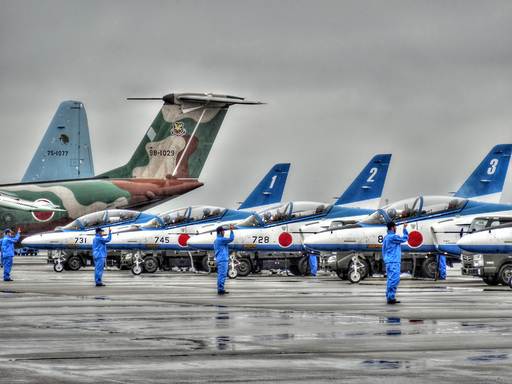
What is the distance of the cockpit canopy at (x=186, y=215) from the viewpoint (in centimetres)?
3534

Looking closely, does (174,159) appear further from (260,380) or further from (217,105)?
(260,380)

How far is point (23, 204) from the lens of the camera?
46.2 m

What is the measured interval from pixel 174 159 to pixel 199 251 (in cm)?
1563

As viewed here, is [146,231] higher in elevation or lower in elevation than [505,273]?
higher

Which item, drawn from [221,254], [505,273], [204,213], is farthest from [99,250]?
[505,273]

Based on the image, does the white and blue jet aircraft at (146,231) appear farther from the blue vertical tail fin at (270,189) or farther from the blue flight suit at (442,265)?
the blue flight suit at (442,265)

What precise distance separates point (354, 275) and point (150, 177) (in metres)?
23.8

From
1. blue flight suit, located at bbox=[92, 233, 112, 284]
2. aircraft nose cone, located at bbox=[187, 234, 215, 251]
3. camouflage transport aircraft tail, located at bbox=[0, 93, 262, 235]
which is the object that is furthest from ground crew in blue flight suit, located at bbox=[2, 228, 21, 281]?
camouflage transport aircraft tail, located at bbox=[0, 93, 262, 235]

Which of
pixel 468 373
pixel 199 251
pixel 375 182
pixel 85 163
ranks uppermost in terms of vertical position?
pixel 85 163

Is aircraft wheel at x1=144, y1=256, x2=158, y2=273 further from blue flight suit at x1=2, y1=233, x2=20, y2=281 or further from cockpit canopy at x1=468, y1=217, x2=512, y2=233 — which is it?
cockpit canopy at x1=468, y1=217, x2=512, y2=233

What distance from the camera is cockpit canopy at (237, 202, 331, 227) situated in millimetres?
32094

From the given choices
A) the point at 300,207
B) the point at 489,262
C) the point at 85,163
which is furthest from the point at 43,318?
the point at 85,163

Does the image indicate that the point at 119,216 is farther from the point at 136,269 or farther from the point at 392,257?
the point at 392,257

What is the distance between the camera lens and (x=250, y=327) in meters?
12.8
